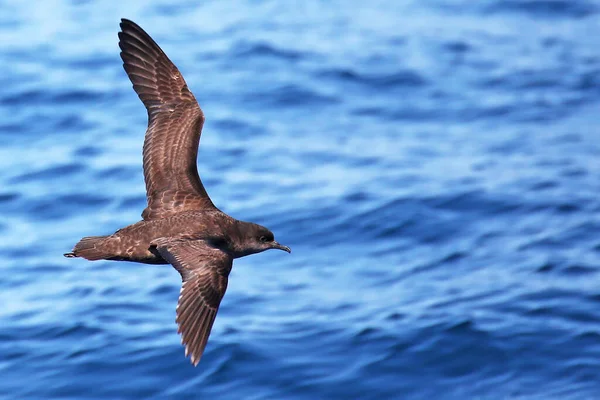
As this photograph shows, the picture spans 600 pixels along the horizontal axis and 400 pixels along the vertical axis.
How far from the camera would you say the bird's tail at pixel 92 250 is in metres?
8.52

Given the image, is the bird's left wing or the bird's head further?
the bird's head

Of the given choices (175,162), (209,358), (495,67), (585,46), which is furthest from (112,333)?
(585,46)

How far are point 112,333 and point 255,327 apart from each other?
139 cm

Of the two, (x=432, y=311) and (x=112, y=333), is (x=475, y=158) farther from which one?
(x=112, y=333)

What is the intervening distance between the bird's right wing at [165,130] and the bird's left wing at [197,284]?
94 centimetres

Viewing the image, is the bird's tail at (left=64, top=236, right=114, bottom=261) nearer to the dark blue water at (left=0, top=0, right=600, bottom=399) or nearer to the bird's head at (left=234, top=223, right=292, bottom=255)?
the bird's head at (left=234, top=223, right=292, bottom=255)

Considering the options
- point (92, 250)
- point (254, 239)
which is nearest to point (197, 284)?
point (92, 250)

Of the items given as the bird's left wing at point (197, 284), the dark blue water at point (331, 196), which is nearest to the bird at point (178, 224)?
the bird's left wing at point (197, 284)

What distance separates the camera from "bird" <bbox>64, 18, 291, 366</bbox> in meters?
7.91

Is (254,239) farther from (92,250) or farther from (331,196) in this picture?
(331,196)

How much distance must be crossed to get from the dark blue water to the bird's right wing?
196cm

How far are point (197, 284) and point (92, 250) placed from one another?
1.05 meters

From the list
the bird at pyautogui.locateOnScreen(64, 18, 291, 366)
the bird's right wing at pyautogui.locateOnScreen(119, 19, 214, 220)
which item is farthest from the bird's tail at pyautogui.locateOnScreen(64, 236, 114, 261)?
the bird's right wing at pyautogui.locateOnScreen(119, 19, 214, 220)

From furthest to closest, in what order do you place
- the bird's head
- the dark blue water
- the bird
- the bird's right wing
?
the dark blue water < the bird's right wing < the bird's head < the bird
